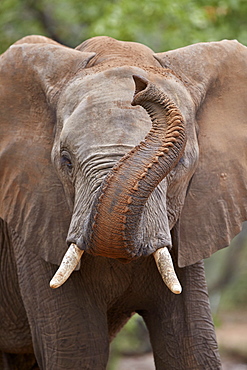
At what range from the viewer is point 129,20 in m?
8.12

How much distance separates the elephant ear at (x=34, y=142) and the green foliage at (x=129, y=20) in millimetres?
2668

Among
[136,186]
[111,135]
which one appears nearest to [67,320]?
[111,135]

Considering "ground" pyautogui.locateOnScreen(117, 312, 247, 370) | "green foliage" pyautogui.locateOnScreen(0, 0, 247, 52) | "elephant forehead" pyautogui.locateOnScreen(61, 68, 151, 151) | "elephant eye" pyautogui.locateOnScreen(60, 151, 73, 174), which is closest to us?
"elephant forehead" pyautogui.locateOnScreen(61, 68, 151, 151)

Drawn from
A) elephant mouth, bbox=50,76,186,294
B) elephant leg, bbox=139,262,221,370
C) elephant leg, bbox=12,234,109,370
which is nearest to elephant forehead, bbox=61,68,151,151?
elephant mouth, bbox=50,76,186,294

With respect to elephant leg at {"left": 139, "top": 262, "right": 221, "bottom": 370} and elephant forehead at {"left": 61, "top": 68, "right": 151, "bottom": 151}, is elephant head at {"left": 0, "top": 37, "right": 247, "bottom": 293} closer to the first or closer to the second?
elephant forehead at {"left": 61, "top": 68, "right": 151, "bottom": 151}

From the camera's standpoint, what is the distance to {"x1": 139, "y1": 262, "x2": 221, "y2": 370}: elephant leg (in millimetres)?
5141

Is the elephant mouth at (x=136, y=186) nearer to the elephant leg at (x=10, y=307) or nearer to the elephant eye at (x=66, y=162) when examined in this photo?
the elephant eye at (x=66, y=162)

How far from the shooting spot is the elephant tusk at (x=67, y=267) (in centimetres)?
414

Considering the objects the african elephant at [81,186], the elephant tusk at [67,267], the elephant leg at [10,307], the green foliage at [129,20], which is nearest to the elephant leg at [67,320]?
the african elephant at [81,186]

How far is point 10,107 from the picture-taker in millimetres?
5090

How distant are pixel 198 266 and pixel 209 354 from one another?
42 cm

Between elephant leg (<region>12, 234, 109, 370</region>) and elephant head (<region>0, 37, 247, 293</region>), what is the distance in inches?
7.6

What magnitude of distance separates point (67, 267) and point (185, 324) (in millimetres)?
1161

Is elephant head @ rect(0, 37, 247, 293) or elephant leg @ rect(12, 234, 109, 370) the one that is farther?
elephant leg @ rect(12, 234, 109, 370)
